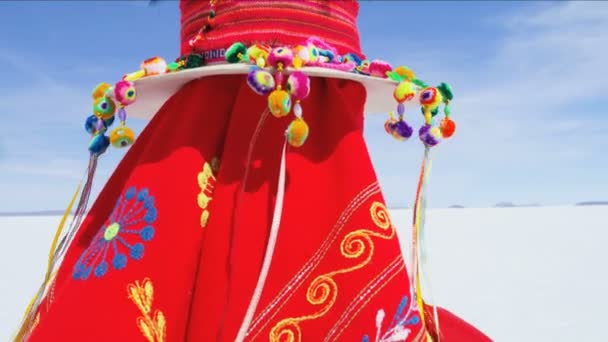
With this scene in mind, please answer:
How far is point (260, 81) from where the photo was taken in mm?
872

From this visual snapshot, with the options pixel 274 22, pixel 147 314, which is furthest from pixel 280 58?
pixel 147 314

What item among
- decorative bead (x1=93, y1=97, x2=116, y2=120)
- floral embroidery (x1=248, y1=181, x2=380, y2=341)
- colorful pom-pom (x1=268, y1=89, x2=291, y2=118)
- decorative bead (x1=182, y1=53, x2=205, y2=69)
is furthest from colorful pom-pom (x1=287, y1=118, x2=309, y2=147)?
decorative bead (x1=93, y1=97, x2=116, y2=120)

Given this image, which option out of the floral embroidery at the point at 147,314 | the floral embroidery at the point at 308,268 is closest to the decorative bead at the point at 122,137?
the floral embroidery at the point at 147,314

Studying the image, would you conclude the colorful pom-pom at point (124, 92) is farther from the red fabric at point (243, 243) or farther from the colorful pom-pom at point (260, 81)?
the colorful pom-pom at point (260, 81)

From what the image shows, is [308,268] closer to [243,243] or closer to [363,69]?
[243,243]

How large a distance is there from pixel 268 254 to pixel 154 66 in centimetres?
45

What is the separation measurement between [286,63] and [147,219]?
14.7 inches

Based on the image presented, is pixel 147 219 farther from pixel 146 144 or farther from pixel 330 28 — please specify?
pixel 330 28

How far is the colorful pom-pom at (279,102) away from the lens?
867 millimetres

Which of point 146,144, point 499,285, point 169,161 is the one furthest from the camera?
point 499,285

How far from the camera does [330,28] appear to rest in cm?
107

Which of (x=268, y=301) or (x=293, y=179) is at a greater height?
(x=293, y=179)

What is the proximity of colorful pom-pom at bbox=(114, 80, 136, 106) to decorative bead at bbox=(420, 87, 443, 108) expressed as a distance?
0.57 metres

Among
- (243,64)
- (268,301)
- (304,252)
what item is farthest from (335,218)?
(243,64)
